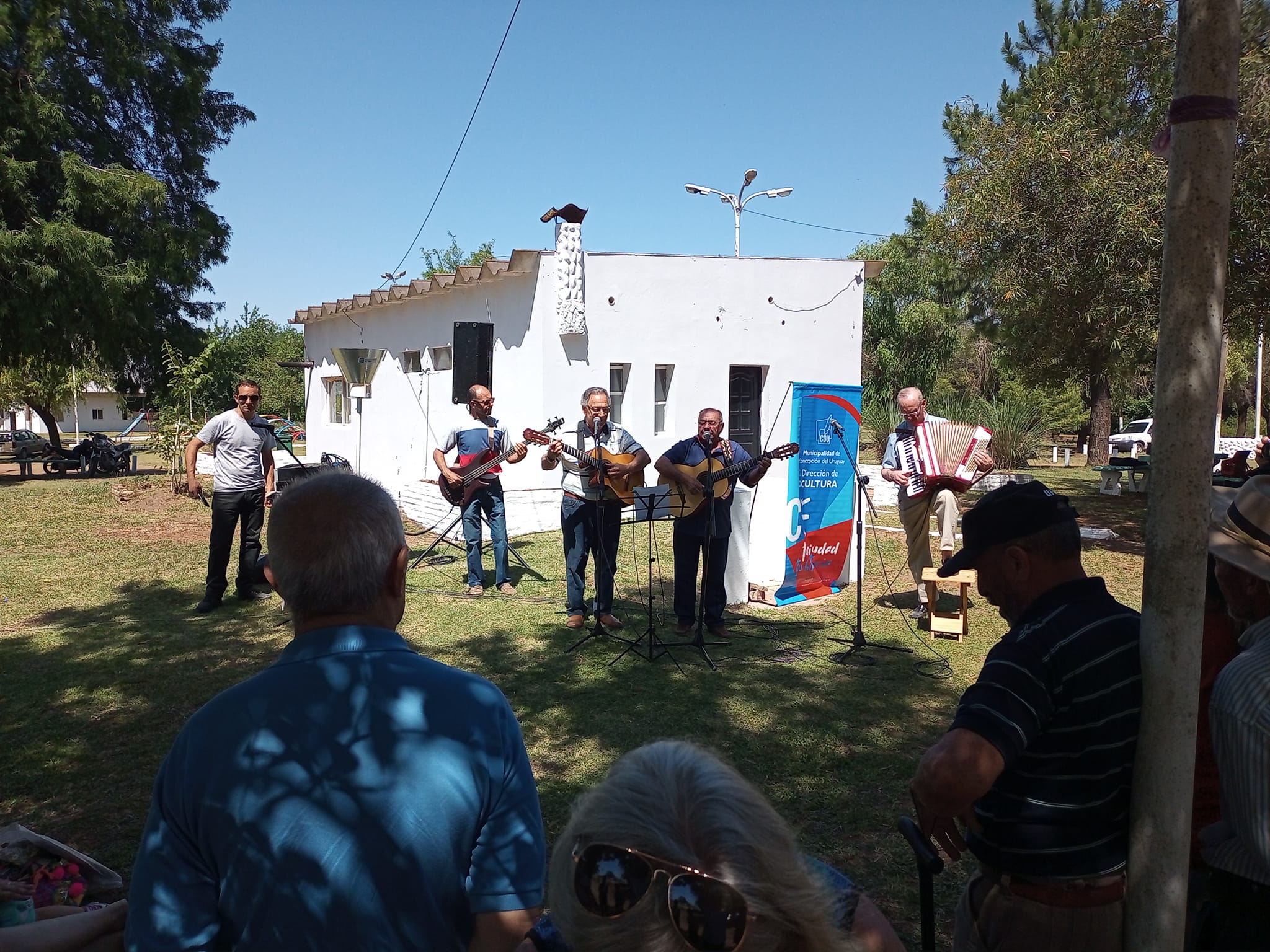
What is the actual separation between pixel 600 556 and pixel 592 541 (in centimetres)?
21

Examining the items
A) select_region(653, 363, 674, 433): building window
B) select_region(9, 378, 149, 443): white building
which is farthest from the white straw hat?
select_region(9, 378, 149, 443): white building

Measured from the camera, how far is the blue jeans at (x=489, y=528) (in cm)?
936

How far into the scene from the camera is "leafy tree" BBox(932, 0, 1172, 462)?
36.5 ft

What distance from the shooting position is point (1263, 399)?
40500 mm

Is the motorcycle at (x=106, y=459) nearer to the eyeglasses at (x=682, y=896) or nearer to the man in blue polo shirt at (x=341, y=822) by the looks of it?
the man in blue polo shirt at (x=341, y=822)

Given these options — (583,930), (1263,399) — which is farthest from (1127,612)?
(1263,399)

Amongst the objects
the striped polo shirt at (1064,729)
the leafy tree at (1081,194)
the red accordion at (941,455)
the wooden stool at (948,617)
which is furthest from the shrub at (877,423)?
the striped polo shirt at (1064,729)

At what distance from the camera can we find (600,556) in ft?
26.0

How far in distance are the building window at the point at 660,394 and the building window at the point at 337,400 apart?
880 cm

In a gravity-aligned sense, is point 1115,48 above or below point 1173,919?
above

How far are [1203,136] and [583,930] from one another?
1636 mm

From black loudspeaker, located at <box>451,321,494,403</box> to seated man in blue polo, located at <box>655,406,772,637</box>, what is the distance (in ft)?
19.2

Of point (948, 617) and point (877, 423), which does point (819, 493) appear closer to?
point (948, 617)

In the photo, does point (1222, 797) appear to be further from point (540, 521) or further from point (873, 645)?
point (540, 521)
